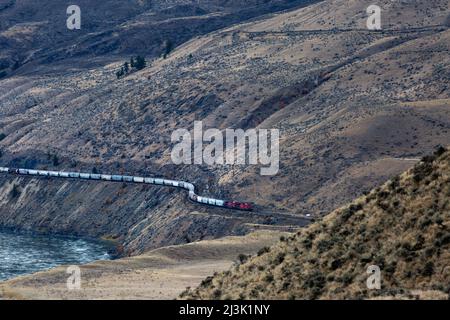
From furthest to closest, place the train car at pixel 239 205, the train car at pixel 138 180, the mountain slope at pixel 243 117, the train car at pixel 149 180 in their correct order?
the train car at pixel 138 180
the train car at pixel 149 180
the mountain slope at pixel 243 117
the train car at pixel 239 205

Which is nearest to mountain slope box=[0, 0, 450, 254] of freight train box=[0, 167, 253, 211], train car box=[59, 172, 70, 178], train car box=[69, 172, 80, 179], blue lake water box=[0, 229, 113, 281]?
freight train box=[0, 167, 253, 211]

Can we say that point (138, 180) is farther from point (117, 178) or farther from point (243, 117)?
point (243, 117)

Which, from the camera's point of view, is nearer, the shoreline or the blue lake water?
the shoreline

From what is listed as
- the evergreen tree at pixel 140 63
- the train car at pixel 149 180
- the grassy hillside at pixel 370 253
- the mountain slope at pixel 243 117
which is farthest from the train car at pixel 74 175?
the grassy hillside at pixel 370 253

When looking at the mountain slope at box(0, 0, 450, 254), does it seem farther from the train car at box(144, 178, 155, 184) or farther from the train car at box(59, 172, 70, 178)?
the train car at box(144, 178, 155, 184)

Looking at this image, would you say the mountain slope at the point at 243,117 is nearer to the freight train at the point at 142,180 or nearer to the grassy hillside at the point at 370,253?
the freight train at the point at 142,180
